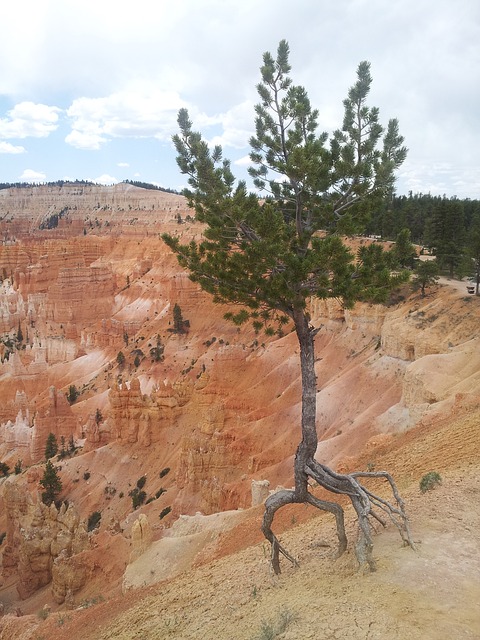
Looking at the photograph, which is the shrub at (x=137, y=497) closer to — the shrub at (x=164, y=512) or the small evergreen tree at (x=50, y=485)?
the shrub at (x=164, y=512)

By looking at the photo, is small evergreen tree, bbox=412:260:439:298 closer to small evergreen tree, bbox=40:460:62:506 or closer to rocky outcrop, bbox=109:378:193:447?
rocky outcrop, bbox=109:378:193:447

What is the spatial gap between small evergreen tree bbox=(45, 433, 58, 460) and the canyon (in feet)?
4.85

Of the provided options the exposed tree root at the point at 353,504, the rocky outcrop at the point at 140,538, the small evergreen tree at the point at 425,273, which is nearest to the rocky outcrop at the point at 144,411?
the rocky outcrop at the point at 140,538

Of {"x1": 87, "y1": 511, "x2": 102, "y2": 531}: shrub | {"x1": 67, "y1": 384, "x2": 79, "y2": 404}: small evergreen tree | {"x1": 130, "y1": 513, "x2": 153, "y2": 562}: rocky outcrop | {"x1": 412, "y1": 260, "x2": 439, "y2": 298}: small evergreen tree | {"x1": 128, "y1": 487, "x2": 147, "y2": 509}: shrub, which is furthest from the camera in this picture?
{"x1": 67, "y1": 384, "x2": 79, "y2": 404}: small evergreen tree

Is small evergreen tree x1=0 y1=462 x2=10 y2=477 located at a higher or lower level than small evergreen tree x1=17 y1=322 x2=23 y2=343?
lower

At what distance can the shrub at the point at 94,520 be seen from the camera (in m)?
31.4

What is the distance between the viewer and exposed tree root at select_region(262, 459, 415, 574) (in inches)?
284

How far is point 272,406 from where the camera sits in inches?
1324

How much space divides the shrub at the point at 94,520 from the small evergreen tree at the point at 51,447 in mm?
11983

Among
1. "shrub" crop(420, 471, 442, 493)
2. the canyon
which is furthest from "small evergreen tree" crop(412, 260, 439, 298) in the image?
"shrub" crop(420, 471, 442, 493)

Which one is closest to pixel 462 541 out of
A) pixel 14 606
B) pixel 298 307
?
pixel 298 307

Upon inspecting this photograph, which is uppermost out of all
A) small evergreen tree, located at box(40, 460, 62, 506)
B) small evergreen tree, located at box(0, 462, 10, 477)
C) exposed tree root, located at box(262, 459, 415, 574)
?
exposed tree root, located at box(262, 459, 415, 574)

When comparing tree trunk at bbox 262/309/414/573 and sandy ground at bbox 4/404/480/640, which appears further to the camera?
tree trunk at bbox 262/309/414/573

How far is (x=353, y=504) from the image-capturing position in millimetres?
7641
